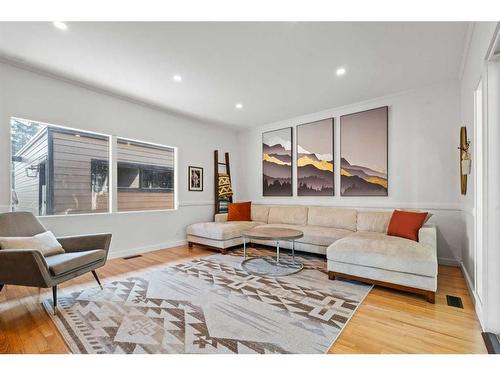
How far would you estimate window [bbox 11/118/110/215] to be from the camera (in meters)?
2.98

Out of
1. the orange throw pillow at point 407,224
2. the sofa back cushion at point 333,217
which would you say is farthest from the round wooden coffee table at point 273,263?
the orange throw pillow at point 407,224

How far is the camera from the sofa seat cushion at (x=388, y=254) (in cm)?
226

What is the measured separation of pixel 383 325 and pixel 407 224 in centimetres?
158

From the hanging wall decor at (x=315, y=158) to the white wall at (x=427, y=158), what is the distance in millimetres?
577

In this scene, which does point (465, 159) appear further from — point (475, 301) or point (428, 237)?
point (475, 301)

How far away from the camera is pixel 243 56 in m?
2.67

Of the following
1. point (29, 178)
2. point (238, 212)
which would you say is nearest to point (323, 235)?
point (238, 212)

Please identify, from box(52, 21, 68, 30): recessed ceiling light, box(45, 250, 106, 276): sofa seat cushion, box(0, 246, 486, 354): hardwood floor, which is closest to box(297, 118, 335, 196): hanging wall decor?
box(0, 246, 486, 354): hardwood floor

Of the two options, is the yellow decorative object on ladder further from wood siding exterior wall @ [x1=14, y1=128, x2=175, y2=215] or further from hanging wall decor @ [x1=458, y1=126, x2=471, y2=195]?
hanging wall decor @ [x1=458, y1=126, x2=471, y2=195]

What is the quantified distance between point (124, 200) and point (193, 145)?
1.75 metres

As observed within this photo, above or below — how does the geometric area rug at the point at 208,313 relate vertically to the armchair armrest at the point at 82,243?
below

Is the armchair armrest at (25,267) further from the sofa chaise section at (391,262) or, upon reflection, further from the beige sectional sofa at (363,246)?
the sofa chaise section at (391,262)
